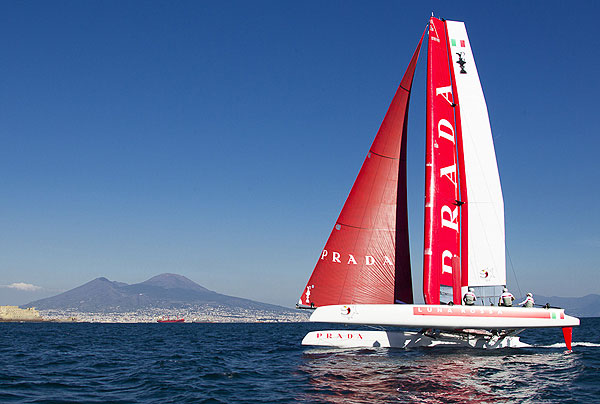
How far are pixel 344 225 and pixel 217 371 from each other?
8.98 metres

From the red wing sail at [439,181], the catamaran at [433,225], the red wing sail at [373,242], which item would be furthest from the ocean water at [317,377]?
the red wing sail at [439,181]

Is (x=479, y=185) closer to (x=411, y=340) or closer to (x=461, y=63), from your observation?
(x=461, y=63)

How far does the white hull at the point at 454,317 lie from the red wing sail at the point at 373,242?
2.81 meters

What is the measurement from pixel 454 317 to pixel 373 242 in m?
5.15

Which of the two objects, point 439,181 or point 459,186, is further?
point 459,186

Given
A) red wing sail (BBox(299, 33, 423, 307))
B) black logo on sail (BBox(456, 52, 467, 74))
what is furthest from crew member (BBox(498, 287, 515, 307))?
black logo on sail (BBox(456, 52, 467, 74))

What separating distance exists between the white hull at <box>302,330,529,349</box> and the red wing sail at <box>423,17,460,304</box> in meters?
2.03

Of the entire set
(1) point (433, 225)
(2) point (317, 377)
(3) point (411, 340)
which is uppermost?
(1) point (433, 225)

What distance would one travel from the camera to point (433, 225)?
21594 mm

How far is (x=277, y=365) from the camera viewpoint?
17.9 metres

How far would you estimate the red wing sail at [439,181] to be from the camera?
21.4 m

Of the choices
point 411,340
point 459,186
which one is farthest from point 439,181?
point 411,340

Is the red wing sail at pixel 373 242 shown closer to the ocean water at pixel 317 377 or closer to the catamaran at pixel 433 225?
the catamaran at pixel 433 225

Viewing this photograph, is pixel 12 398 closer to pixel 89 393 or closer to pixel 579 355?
pixel 89 393
